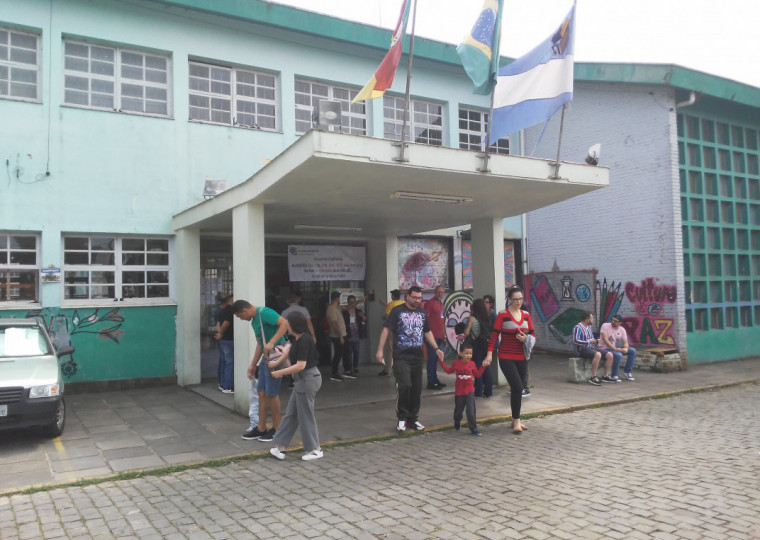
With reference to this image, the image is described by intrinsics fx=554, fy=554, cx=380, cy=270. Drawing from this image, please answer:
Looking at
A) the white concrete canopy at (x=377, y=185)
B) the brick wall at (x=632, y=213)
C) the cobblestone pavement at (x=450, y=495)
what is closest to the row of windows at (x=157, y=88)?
the white concrete canopy at (x=377, y=185)

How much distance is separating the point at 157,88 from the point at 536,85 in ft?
24.8

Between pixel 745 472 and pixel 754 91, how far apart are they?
11975 mm

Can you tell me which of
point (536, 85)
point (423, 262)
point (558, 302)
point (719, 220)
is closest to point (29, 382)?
point (536, 85)

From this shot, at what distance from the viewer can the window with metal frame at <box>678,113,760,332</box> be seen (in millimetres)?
12969

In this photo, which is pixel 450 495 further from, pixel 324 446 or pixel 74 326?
pixel 74 326

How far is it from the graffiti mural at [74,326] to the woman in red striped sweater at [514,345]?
7.05 m

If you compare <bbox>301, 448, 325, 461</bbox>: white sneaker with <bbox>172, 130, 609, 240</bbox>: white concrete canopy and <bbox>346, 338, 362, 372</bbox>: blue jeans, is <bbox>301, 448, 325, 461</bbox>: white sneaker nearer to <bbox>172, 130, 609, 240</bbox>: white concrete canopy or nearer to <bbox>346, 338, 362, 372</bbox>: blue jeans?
<bbox>172, 130, 609, 240</bbox>: white concrete canopy

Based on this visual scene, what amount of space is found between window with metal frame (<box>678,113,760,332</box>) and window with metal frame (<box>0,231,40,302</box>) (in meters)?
13.5

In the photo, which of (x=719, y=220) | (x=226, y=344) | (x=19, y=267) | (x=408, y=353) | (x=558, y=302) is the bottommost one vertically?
(x=226, y=344)

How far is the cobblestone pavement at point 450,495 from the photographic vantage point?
4.18 m

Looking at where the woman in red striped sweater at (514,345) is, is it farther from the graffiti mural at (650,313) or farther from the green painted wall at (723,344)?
the green painted wall at (723,344)

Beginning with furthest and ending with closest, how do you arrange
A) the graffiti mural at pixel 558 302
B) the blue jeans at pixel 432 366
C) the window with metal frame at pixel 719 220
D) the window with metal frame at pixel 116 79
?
the graffiti mural at pixel 558 302, the window with metal frame at pixel 719 220, the window with metal frame at pixel 116 79, the blue jeans at pixel 432 366

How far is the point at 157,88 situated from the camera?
11.1 m

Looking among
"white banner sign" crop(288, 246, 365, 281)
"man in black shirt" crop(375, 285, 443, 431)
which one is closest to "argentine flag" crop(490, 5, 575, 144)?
"man in black shirt" crop(375, 285, 443, 431)
